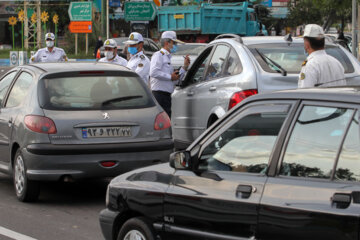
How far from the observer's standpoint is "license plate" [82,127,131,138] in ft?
28.0

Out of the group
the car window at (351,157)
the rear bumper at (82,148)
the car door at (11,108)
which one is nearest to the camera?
the car window at (351,157)

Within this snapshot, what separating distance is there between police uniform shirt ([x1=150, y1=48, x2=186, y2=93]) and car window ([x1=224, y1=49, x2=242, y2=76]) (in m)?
2.23

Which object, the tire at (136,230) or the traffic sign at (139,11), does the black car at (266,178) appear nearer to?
the tire at (136,230)

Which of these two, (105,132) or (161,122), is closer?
(105,132)

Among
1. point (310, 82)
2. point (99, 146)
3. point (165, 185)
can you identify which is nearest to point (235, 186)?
point (165, 185)

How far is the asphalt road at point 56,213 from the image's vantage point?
7.31 metres

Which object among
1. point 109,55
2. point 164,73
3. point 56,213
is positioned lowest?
point 56,213

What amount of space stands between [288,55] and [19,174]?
341 centimetres

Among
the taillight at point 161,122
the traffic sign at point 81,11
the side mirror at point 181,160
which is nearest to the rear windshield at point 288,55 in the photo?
the taillight at point 161,122

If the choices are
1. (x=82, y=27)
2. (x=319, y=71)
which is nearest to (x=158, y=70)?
(x=319, y=71)

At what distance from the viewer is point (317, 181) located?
13.9 ft

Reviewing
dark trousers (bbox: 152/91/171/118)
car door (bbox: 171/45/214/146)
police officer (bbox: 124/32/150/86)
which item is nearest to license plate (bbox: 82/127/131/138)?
car door (bbox: 171/45/214/146)

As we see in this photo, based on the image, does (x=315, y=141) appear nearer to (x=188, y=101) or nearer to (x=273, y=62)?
(x=273, y=62)

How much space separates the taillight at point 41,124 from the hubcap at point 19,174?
1.42ft
